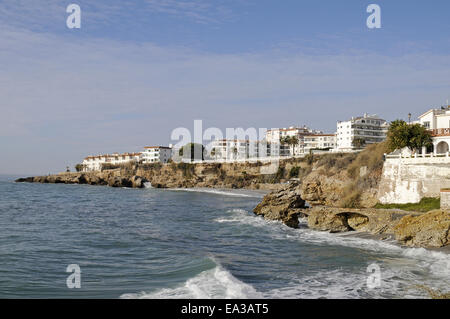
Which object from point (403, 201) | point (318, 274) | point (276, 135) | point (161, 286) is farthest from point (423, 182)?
point (276, 135)

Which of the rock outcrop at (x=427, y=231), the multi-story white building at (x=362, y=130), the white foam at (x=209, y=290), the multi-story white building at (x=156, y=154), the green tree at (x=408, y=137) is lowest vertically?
the white foam at (x=209, y=290)

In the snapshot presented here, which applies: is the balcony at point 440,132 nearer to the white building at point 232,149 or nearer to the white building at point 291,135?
the white building at point 291,135

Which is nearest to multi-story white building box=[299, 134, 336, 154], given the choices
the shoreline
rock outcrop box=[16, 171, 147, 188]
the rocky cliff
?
rock outcrop box=[16, 171, 147, 188]

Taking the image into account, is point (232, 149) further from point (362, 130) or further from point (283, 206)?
point (283, 206)

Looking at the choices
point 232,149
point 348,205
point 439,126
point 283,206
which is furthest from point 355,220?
point 232,149

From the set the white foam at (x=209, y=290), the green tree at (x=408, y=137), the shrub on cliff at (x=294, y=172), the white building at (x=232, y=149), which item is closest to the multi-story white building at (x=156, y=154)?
the white building at (x=232, y=149)

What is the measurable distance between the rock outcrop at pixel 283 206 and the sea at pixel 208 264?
3.97 m

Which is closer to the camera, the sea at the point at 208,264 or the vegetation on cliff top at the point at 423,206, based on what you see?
the sea at the point at 208,264

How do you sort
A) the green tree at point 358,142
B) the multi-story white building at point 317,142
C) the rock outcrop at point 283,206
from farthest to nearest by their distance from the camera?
1. the multi-story white building at point 317,142
2. the green tree at point 358,142
3. the rock outcrop at point 283,206

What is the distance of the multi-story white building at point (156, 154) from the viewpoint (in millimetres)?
174875

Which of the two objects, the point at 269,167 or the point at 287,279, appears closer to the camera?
the point at 287,279
